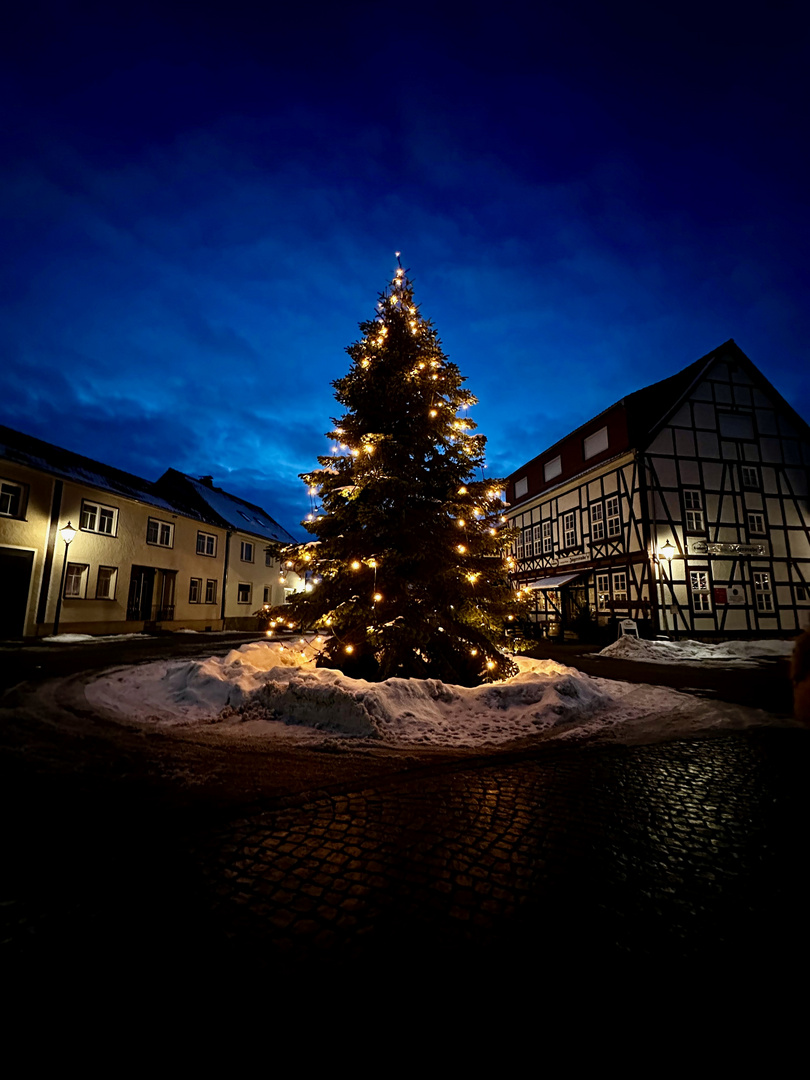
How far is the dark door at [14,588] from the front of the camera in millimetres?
18188

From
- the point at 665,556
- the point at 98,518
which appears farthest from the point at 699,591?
the point at 98,518

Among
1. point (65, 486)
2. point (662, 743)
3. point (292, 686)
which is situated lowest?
point (662, 743)

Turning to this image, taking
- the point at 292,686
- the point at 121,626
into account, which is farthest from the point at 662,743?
the point at 121,626

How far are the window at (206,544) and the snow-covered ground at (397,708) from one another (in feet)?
67.8

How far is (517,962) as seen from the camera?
2.11m

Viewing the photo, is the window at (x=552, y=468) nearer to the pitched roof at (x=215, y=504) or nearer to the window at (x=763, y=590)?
the window at (x=763, y=590)

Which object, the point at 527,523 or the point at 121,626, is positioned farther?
the point at 527,523

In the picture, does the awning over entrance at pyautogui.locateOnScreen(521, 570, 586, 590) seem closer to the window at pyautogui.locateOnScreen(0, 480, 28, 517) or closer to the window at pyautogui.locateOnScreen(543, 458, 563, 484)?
the window at pyautogui.locateOnScreen(543, 458, 563, 484)

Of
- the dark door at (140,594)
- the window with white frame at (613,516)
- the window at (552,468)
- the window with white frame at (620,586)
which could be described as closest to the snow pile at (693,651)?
the window with white frame at (620,586)

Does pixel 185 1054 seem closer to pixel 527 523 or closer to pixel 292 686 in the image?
pixel 292 686

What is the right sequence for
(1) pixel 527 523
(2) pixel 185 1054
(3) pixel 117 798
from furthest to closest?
(1) pixel 527 523
(3) pixel 117 798
(2) pixel 185 1054

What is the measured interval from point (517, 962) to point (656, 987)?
0.57m

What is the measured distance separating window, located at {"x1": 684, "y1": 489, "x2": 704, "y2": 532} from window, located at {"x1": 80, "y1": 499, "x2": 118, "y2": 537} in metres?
27.4

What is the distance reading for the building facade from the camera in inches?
726
